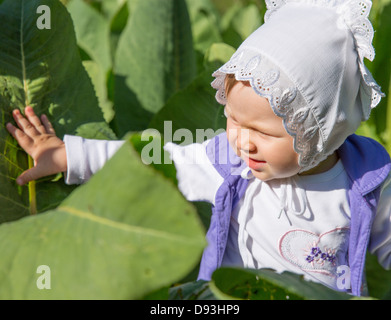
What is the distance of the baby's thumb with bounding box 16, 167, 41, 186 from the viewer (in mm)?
852

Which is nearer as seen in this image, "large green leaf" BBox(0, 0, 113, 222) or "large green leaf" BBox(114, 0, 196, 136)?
"large green leaf" BBox(0, 0, 113, 222)

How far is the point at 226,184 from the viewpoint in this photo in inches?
33.9

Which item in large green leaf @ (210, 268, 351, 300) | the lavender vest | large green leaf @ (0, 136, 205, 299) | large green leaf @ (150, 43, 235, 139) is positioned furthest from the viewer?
large green leaf @ (150, 43, 235, 139)

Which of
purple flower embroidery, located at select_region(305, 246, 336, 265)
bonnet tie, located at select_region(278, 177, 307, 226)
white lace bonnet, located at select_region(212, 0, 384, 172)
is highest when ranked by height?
white lace bonnet, located at select_region(212, 0, 384, 172)

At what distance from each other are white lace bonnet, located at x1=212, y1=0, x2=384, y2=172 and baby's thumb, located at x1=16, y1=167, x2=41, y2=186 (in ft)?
1.03

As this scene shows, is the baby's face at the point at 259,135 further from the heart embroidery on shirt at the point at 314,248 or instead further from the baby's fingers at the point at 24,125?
the baby's fingers at the point at 24,125

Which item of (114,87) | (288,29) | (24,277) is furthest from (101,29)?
(24,277)

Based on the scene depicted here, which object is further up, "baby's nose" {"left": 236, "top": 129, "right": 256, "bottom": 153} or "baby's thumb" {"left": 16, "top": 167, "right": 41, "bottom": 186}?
"baby's nose" {"left": 236, "top": 129, "right": 256, "bottom": 153}

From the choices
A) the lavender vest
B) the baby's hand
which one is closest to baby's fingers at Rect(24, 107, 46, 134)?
the baby's hand

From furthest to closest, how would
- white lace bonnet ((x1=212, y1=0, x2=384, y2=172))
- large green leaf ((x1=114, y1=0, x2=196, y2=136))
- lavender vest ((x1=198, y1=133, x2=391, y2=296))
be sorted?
large green leaf ((x1=114, y1=0, x2=196, y2=136)), lavender vest ((x1=198, y1=133, x2=391, y2=296)), white lace bonnet ((x1=212, y1=0, x2=384, y2=172))

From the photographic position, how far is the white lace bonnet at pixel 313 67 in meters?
0.74

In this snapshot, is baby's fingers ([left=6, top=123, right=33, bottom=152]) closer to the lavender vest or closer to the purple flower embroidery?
the lavender vest

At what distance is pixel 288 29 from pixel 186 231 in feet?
1.31

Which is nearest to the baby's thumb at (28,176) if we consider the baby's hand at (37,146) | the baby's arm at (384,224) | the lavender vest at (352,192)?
the baby's hand at (37,146)
